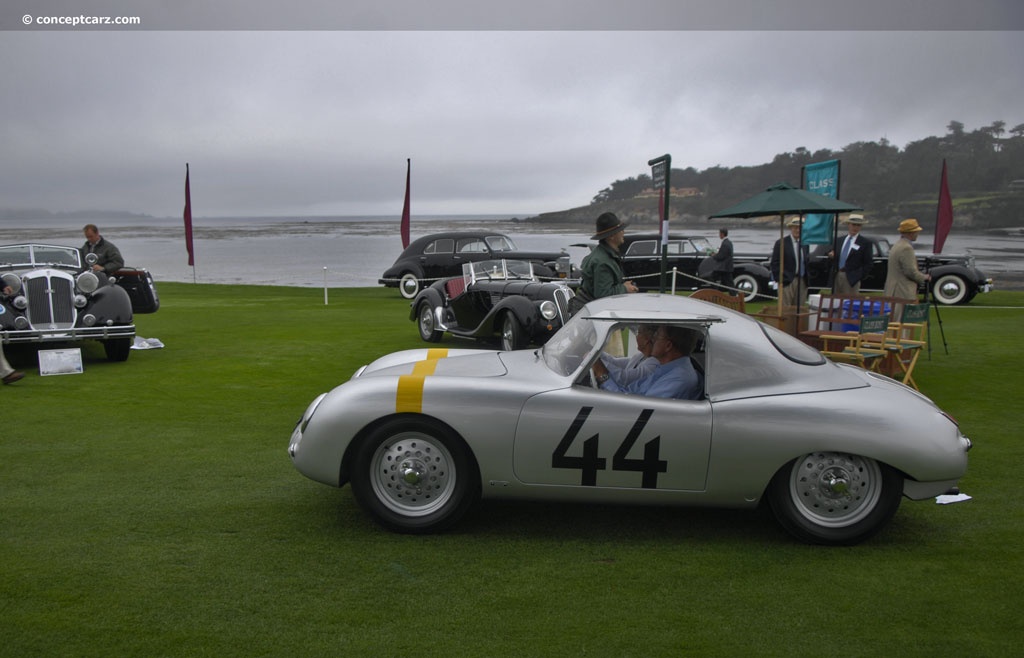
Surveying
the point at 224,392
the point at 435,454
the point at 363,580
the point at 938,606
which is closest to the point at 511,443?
the point at 435,454

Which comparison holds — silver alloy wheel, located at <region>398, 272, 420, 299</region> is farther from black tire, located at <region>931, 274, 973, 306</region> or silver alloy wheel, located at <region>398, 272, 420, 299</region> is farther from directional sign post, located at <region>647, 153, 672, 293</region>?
black tire, located at <region>931, 274, 973, 306</region>

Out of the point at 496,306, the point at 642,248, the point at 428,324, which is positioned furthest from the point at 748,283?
the point at 496,306

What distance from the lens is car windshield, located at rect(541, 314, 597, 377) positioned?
4441 mm

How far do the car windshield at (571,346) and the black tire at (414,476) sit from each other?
2.56ft

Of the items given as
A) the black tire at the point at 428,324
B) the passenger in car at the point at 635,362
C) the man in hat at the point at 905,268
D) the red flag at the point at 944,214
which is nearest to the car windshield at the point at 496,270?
the black tire at the point at 428,324

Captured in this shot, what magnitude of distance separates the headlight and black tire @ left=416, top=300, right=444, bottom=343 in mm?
4863

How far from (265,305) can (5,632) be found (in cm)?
1655

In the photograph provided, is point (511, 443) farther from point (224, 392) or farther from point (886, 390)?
point (224, 392)

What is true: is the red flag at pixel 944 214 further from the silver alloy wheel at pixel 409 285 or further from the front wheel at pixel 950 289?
the silver alloy wheel at pixel 409 285

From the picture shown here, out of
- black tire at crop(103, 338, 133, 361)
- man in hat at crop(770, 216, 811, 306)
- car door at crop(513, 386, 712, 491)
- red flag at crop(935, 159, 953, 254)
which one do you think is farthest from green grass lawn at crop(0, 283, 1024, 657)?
red flag at crop(935, 159, 953, 254)

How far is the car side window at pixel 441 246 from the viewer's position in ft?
72.6

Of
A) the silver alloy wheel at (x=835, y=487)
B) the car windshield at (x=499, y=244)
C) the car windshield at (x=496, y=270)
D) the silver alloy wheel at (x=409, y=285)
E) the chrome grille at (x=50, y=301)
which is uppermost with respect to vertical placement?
the car windshield at (x=499, y=244)

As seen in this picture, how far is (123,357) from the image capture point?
1011 centimetres

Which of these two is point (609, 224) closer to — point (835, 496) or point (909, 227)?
point (835, 496)
